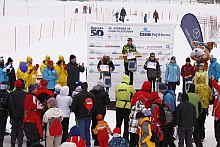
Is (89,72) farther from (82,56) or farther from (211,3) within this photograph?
(211,3)

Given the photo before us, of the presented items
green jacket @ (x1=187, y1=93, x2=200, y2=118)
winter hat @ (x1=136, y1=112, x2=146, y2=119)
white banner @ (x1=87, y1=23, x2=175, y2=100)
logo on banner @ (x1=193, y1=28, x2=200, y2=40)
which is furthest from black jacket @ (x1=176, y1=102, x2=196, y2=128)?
logo on banner @ (x1=193, y1=28, x2=200, y2=40)

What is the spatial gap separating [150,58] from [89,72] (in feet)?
6.80

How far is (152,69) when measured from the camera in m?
15.7

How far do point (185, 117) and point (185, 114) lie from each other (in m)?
0.07

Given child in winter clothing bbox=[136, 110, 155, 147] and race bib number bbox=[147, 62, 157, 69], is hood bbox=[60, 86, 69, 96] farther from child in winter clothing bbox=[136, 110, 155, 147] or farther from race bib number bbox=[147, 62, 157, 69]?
race bib number bbox=[147, 62, 157, 69]

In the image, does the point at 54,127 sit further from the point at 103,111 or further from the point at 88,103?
the point at 103,111

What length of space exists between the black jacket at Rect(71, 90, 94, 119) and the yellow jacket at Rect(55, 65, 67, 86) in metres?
4.07

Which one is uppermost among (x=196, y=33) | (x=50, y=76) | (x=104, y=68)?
(x=196, y=33)

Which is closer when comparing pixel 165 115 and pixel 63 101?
pixel 165 115

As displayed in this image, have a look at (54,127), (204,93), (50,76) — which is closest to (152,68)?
(50,76)

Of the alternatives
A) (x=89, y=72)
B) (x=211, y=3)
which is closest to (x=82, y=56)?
(x=89, y=72)

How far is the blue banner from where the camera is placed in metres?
17.1

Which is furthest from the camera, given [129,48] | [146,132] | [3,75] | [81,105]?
[129,48]

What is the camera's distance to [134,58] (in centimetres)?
1608
